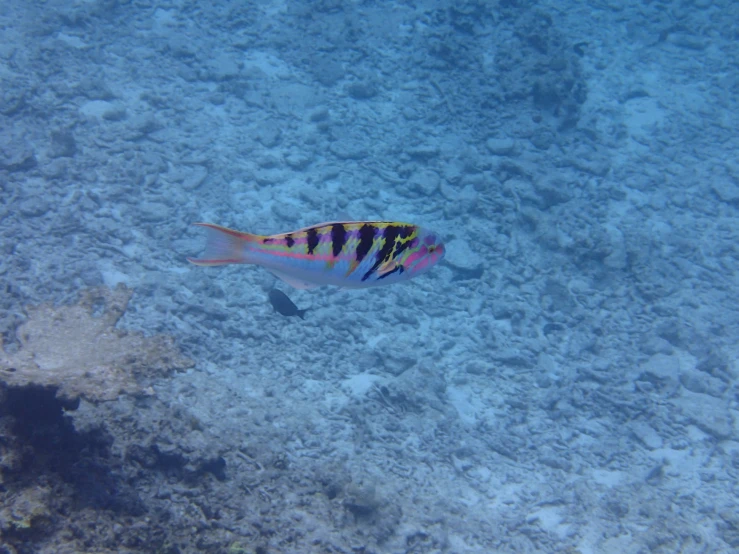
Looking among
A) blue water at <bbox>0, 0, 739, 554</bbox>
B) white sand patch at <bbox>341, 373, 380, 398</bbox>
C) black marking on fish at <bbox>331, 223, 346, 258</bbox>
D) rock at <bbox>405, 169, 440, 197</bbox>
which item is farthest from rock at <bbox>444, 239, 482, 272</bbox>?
black marking on fish at <bbox>331, 223, 346, 258</bbox>

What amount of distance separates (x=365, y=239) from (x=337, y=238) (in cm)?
12

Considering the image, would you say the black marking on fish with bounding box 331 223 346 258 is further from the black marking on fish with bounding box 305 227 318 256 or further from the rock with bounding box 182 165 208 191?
the rock with bounding box 182 165 208 191

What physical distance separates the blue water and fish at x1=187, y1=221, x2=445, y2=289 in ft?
6.60

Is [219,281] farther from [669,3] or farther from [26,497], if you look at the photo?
[669,3]

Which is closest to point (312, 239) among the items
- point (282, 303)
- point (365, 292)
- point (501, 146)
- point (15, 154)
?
point (282, 303)

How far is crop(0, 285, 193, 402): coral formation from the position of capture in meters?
3.27

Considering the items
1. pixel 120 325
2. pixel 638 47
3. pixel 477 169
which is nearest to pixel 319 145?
pixel 477 169

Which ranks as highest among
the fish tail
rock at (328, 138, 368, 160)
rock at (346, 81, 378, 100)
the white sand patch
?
the fish tail

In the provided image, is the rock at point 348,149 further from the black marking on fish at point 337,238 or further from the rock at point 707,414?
the black marking on fish at point 337,238

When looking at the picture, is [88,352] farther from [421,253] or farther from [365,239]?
[421,253]

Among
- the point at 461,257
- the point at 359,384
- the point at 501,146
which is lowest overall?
the point at 359,384

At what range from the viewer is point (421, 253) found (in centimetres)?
196

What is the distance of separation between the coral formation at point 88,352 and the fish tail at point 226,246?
2.06 metres

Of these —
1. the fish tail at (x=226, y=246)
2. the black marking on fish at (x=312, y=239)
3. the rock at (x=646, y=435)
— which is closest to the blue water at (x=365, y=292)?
the rock at (x=646, y=435)
